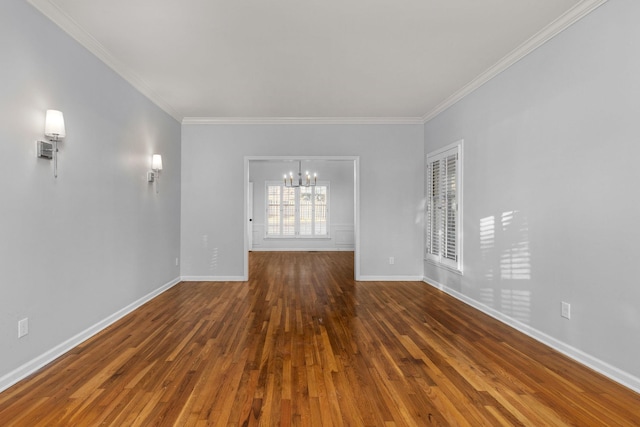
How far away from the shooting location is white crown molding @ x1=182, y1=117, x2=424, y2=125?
5.70 metres

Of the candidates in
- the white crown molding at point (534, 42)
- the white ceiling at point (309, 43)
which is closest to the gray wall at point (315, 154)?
the white ceiling at point (309, 43)

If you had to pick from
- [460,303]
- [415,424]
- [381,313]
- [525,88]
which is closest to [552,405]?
[415,424]

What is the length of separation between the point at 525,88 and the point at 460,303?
2.65 metres

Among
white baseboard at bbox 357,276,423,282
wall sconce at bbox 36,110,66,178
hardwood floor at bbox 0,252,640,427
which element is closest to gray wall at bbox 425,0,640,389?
hardwood floor at bbox 0,252,640,427

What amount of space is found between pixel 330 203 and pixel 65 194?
824cm

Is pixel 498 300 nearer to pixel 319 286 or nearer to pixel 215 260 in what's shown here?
pixel 319 286

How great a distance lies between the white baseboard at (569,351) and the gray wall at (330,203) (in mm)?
6571

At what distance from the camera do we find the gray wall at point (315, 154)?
18.9 feet

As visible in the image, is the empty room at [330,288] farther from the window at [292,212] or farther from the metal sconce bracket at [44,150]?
the window at [292,212]

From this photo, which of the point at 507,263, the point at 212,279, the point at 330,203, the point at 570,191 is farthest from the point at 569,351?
the point at 330,203

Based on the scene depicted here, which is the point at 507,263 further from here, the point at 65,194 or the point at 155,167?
the point at 155,167

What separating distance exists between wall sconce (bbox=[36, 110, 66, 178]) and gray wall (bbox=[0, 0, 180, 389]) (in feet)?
0.15

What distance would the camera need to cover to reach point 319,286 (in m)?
5.46

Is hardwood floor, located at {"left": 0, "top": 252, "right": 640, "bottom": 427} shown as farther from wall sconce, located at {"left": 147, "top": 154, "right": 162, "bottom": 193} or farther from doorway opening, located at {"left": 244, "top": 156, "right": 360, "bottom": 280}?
doorway opening, located at {"left": 244, "top": 156, "right": 360, "bottom": 280}
